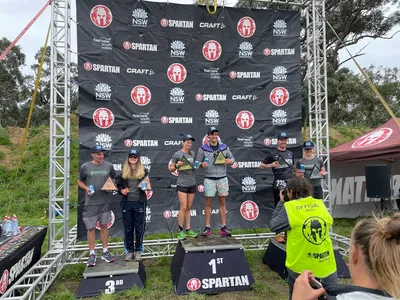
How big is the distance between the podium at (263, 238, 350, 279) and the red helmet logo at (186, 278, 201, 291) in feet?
4.41

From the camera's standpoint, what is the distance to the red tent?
20.6 ft

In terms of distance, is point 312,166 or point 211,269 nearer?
point 211,269

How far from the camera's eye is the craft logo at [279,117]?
18.9 feet

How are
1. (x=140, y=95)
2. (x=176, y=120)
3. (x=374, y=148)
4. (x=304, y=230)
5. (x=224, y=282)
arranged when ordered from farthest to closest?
1. (x=374, y=148)
2. (x=176, y=120)
3. (x=140, y=95)
4. (x=224, y=282)
5. (x=304, y=230)

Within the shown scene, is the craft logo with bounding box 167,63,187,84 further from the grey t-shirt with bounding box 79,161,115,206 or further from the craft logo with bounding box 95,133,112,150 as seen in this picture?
the grey t-shirt with bounding box 79,161,115,206

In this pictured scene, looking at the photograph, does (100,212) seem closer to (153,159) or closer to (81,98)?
(153,159)

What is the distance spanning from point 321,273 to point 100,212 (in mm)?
2954

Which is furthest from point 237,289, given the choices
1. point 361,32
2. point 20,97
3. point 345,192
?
point 20,97

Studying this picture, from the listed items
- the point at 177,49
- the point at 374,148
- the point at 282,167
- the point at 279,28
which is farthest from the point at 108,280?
the point at 374,148

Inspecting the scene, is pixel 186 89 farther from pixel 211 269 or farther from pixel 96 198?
pixel 211 269

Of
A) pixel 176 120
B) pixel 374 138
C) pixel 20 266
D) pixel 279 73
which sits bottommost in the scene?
pixel 20 266

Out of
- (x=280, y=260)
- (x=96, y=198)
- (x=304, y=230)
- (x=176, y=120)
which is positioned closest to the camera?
(x=304, y=230)

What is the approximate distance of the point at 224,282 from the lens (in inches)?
156

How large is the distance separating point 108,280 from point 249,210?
2.74m
